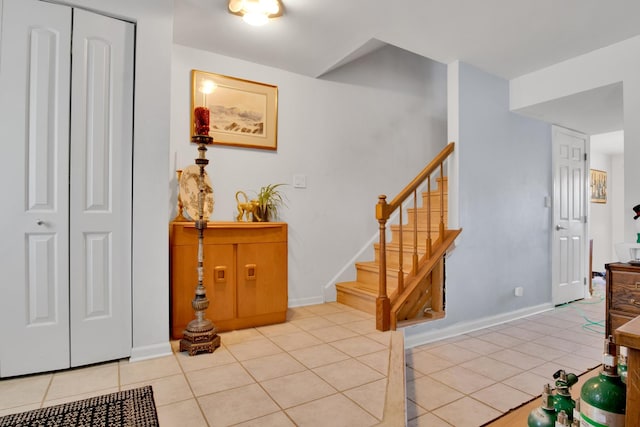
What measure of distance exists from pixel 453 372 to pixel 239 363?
4.50ft

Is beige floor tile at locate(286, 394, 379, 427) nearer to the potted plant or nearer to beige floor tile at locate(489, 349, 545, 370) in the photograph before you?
beige floor tile at locate(489, 349, 545, 370)

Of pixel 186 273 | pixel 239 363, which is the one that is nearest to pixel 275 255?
pixel 186 273

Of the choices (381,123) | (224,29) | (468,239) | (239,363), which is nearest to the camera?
(239,363)

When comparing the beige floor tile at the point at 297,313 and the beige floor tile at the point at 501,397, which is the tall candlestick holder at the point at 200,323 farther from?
the beige floor tile at the point at 501,397

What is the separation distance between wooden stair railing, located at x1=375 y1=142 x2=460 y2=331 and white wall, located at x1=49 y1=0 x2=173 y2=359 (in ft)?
5.16

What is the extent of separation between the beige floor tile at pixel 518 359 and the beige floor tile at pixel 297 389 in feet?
4.57

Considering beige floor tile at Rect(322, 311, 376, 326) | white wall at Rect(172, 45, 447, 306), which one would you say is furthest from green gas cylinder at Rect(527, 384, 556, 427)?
white wall at Rect(172, 45, 447, 306)

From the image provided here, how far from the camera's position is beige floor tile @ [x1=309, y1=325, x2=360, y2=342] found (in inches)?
103

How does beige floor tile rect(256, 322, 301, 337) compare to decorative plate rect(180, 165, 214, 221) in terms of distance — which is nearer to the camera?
beige floor tile rect(256, 322, 301, 337)

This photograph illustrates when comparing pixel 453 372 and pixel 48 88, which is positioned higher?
pixel 48 88

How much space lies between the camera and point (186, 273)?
255 centimetres

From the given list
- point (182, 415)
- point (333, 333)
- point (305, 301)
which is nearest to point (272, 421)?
point (182, 415)

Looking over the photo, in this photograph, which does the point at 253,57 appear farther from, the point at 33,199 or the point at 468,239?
the point at 468,239

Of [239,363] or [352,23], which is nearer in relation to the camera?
[239,363]
